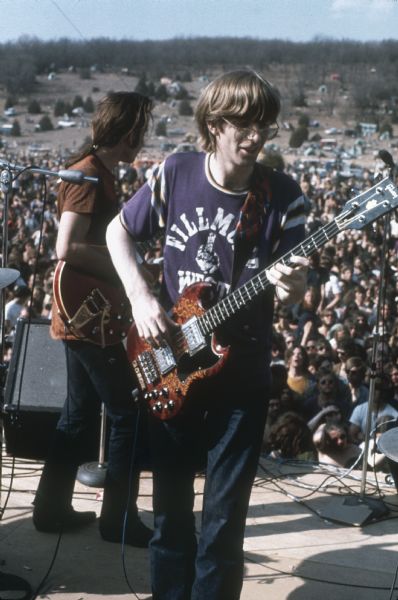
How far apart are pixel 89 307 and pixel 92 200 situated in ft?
1.45

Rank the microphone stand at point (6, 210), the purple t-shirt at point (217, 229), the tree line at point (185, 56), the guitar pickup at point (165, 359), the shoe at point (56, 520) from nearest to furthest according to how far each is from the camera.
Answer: the purple t-shirt at point (217, 229)
the guitar pickup at point (165, 359)
the microphone stand at point (6, 210)
the shoe at point (56, 520)
the tree line at point (185, 56)

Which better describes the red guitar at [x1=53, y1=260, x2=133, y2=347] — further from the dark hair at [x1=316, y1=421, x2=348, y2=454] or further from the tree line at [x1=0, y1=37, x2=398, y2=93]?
the tree line at [x1=0, y1=37, x2=398, y2=93]

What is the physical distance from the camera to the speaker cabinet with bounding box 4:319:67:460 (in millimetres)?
4621

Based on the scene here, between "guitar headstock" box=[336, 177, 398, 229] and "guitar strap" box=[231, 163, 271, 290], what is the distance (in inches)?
9.2

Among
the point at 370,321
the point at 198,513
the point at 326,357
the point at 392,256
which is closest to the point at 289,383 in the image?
the point at 326,357

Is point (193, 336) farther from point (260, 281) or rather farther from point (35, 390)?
point (35, 390)

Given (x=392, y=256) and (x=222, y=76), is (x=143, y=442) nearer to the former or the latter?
(x=222, y=76)

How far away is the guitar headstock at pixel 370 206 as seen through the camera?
100 inches

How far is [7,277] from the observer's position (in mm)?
2885

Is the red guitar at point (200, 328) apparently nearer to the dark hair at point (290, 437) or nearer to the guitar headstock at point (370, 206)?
the guitar headstock at point (370, 206)

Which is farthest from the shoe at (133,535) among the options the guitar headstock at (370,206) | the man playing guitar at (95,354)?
the guitar headstock at (370,206)

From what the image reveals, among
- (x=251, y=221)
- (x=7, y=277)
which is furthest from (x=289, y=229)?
(x=7, y=277)

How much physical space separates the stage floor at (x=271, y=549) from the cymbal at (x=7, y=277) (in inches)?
44.8

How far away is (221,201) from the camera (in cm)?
→ 263
